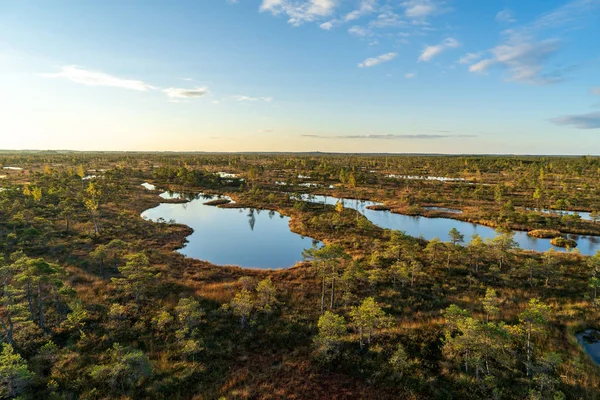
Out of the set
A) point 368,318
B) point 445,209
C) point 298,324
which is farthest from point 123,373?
point 445,209

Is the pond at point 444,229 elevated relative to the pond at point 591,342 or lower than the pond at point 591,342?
elevated

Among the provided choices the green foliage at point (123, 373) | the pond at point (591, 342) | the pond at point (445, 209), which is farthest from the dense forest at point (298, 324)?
the pond at point (445, 209)

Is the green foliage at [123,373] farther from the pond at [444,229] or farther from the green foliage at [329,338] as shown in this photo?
the pond at [444,229]

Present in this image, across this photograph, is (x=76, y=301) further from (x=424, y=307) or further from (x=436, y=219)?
(x=436, y=219)

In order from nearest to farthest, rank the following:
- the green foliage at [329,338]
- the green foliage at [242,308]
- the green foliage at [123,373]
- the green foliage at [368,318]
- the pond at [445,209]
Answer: the green foliage at [123,373] < the green foliage at [329,338] < the green foliage at [368,318] < the green foliage at [242,308] < the pond at [445,209]

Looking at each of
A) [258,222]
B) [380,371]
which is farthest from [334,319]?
[258,222]

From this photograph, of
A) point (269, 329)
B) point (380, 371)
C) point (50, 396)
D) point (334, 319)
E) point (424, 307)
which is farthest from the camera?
point (424, 307)

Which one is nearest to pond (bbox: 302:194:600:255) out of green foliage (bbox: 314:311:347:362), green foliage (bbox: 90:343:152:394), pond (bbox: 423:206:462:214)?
pond (bbox: 423:206:462:214)
